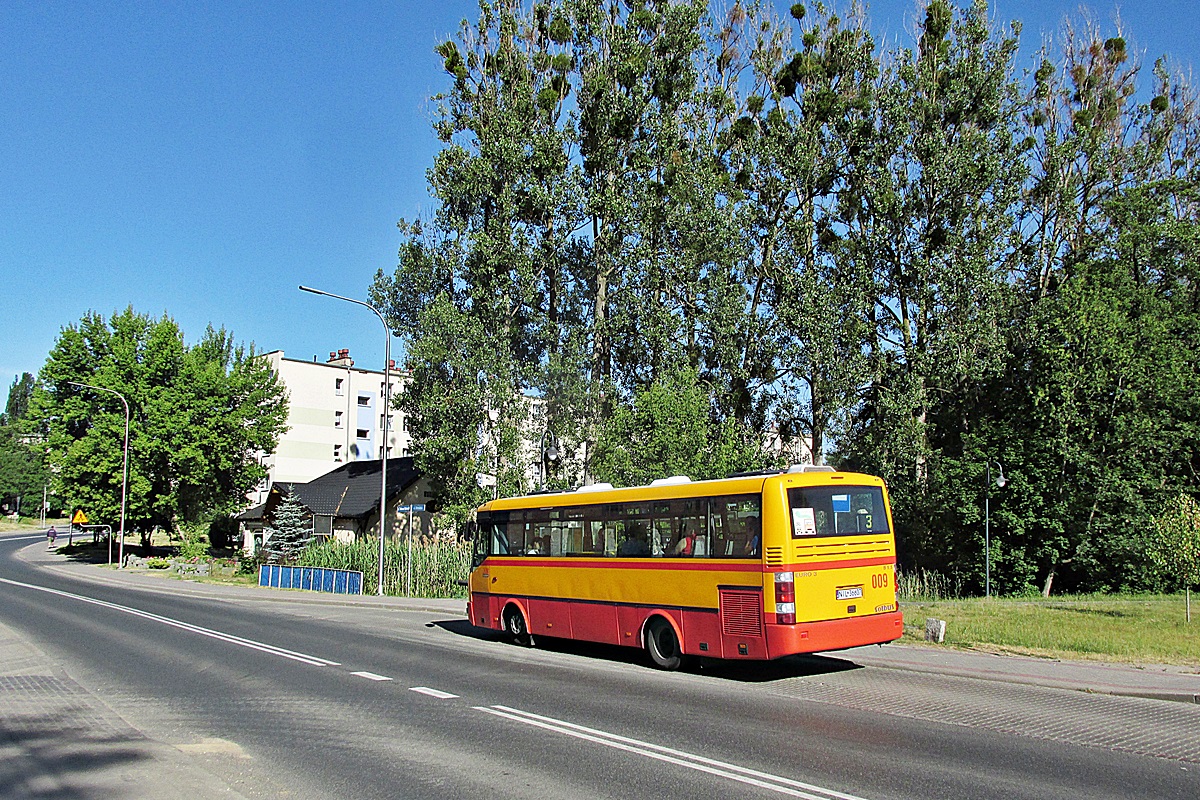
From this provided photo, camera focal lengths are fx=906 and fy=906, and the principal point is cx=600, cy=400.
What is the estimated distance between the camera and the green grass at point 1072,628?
14.0m

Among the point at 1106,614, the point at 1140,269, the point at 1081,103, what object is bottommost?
the point at 1106,614

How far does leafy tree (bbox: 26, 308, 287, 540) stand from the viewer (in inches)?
2021

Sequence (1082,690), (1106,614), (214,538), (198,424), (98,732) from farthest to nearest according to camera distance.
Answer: (214,538) < (198,424) < (1106,614) < (1082,690) < (98,732)

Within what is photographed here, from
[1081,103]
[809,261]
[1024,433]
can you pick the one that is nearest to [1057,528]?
[1024,433]

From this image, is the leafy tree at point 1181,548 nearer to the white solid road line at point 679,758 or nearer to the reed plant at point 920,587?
the reed plant at point 920,587

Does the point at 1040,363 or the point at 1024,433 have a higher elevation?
the point at 1040,363

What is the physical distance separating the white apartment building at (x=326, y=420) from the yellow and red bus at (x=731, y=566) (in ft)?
183

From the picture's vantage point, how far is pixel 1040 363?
33594 mm

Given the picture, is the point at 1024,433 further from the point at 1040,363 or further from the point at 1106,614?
the point at 1106,614

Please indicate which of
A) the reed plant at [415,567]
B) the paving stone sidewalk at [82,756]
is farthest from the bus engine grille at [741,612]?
the reed plant at [415,567]

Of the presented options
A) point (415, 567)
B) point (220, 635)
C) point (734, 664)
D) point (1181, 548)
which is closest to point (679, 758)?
point (734, 664)

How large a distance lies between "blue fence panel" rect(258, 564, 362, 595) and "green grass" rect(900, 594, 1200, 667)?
18804 mm

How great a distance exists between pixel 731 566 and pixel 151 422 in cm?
4773

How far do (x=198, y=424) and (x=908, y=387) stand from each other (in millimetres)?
40065
